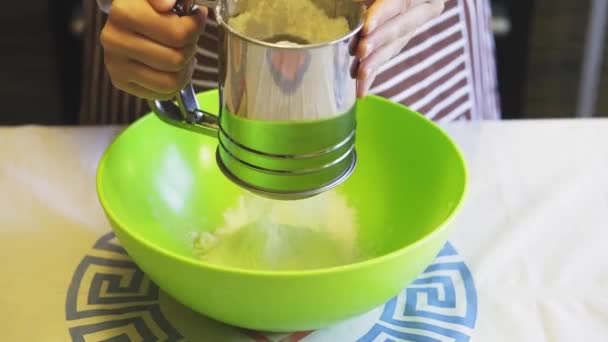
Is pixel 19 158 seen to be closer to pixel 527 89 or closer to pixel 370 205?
pixel 370 205

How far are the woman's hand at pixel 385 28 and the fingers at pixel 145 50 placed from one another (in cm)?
12

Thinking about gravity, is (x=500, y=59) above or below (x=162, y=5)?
below

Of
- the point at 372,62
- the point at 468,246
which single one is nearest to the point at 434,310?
the point at 468,246

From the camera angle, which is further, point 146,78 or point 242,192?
point 242,192

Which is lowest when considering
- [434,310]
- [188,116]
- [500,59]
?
[500,59]

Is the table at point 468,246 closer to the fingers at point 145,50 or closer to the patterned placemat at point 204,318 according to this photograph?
the patterned placemat at point 204,318

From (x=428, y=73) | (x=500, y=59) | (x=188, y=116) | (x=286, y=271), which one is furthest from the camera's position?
(x=500, y=59)

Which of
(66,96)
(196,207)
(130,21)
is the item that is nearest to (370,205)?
(196,207)

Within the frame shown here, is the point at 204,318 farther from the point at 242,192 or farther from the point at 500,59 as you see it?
the point at 500,59

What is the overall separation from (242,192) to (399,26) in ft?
0.64

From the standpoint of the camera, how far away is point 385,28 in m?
0.53

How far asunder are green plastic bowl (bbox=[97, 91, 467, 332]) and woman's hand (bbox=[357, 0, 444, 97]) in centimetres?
8

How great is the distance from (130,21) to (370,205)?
25 centimetres

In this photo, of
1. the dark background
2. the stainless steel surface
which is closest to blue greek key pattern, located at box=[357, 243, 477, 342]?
the stainless steel surface
